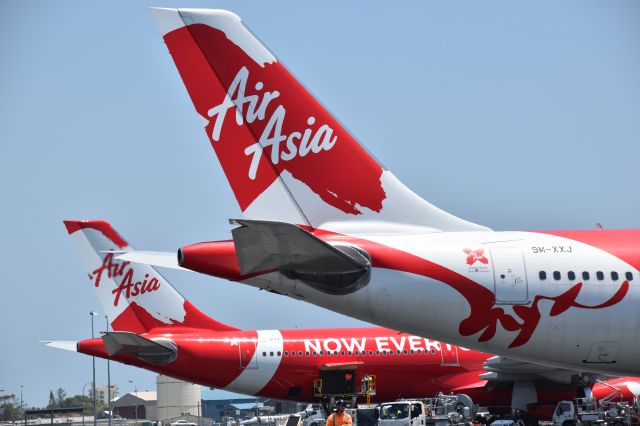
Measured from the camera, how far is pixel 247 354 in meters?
39.9

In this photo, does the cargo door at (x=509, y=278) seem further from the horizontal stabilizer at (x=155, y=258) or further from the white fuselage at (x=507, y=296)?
the horizontal stabilizer at (x=155, y=258)

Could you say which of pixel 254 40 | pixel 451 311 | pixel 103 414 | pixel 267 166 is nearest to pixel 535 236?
pixel 451 311

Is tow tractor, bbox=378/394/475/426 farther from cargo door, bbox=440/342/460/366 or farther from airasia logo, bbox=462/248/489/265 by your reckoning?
airasia logo, bbox=462/248/489/265

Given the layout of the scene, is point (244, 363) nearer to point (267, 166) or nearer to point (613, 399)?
point (613, 399)

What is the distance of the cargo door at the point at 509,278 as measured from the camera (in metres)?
19.2

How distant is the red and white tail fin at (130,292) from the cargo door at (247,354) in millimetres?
1767

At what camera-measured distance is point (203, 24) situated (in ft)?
65.3

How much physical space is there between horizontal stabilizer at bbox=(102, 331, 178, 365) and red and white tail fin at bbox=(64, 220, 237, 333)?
6.43ft

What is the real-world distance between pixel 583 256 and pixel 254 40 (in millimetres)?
7778

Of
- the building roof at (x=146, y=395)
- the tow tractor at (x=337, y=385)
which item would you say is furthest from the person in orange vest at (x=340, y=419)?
the building roof at (x=146, y=395)

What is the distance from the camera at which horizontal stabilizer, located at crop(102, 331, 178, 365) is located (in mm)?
36406

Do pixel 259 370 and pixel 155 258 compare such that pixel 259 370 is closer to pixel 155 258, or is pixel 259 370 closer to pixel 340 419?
pixel 340 419

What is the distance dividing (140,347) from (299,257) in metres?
21.5

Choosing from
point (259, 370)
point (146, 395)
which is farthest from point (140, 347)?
point (146, 395)
